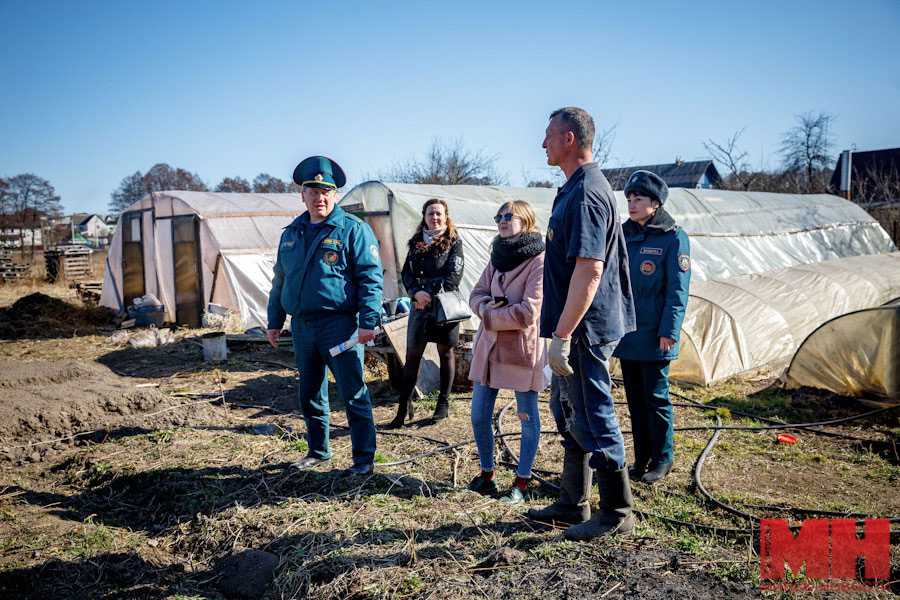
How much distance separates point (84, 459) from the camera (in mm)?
4605

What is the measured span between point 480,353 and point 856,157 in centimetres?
4539

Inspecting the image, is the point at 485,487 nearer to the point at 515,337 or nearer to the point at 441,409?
the point at 515,337

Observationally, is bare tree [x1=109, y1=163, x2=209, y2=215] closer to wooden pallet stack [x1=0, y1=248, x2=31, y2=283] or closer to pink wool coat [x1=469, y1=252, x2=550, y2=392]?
wooden pallet stack [x1=0, y1=248, x2=31, y2=283]

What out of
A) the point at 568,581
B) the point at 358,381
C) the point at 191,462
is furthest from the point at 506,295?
the point at 191,462

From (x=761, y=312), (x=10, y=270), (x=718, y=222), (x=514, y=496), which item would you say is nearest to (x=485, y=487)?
(x=514, y=496)

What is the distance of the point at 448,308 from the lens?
4957mm

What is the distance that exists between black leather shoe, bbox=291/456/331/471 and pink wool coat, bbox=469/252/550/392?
1404 millimetres

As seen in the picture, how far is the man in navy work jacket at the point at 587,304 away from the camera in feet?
8.80

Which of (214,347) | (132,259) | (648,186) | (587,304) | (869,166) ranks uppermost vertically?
(869,166)

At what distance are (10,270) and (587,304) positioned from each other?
2710cm

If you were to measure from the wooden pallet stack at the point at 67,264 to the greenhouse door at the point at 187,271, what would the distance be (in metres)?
12.0

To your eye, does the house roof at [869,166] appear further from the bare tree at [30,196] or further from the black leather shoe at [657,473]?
the bare tree at [30,196]

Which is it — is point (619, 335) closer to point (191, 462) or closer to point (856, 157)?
point (191, 462)

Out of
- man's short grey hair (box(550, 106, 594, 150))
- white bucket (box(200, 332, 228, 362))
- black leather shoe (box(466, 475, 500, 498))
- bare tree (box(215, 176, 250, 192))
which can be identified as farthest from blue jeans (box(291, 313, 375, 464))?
bare tree (box(215, 176, 250, 192))
